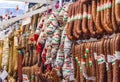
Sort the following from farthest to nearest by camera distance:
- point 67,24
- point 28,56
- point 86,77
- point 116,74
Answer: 1. point 28,56
2. point 67,24
3. point 86,77
4. point 116,74

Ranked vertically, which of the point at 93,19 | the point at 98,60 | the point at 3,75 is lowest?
the point at 3,75

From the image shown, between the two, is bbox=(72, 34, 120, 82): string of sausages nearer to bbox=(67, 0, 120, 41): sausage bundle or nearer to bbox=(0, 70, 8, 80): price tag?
bbox=(67, 0, 120, 41): sausage bundle

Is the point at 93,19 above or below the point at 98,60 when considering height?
above

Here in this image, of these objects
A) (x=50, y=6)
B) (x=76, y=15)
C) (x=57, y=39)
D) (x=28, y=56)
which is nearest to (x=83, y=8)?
(x=76, y=15)

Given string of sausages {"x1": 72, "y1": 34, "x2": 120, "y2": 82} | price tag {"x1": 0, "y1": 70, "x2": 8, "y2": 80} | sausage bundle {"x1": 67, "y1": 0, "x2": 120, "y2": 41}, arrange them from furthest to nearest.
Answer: price tag {"x1": 0, "y1": 70, "x2": 8, "y2": 80} → sausage bundle {"x1": 67, "y1": 0, "x2": 120, "y2": 41} → string of sausages {"x1": 72, "y1": 34, "x2": 120, "y2": 82}

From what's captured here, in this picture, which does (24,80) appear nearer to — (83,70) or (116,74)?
(83,70)

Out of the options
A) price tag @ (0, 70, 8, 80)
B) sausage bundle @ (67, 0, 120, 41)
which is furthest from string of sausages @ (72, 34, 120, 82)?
price tag @ (0, 70, 8, 80)

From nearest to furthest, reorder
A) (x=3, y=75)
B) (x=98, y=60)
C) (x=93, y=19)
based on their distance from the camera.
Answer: (x=98, y=60) → (x=93, y=19) → (x=3, y=75)

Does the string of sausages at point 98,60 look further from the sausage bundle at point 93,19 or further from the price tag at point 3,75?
the price tag at point 3,75

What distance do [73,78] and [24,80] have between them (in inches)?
76.3

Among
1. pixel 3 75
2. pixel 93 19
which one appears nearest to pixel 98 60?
pixel 93 19

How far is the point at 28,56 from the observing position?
665 centimetres

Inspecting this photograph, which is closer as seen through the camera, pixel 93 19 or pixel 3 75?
pixel 93 19

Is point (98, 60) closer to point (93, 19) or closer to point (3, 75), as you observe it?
point (93, 19)
